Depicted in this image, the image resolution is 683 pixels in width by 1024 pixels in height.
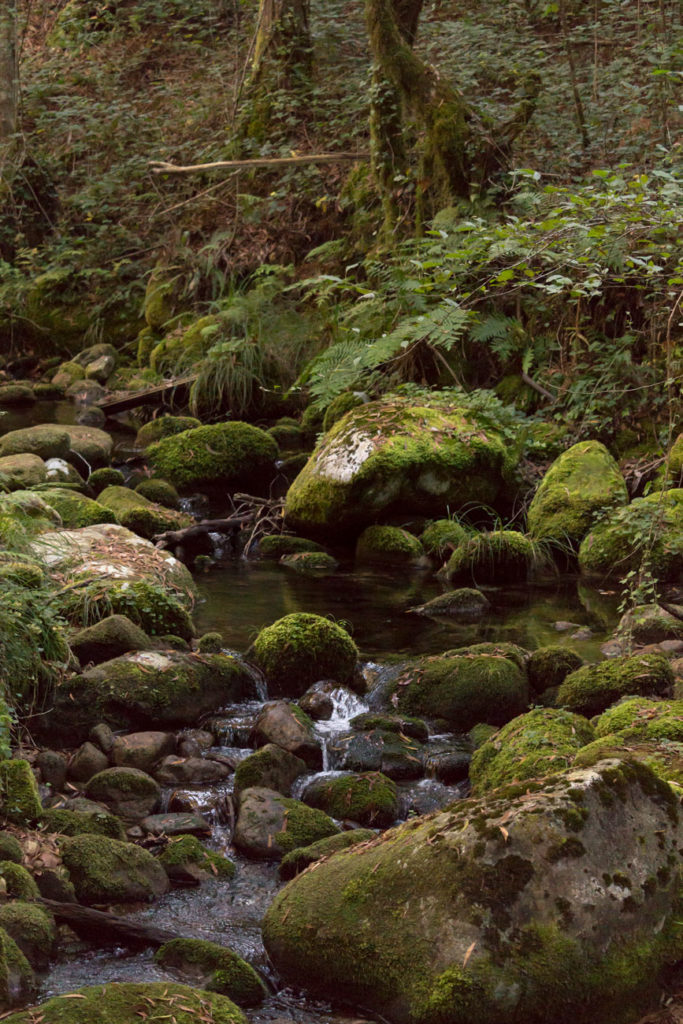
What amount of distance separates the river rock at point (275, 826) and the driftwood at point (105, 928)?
0.76 m

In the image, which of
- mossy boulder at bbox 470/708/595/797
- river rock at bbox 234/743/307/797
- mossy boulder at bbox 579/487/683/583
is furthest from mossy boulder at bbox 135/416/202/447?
mossy boulder at bbox 470/708/595/797

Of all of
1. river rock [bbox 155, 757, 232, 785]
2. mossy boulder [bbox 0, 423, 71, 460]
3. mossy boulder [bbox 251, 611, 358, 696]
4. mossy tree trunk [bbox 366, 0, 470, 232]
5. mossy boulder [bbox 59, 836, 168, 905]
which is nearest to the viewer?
mossy boulder [bbox 59, 836, 168, 905]

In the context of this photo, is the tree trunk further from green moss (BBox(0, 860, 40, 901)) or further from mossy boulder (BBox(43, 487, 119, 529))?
green moss (BBox(0, 860, 40, 901))

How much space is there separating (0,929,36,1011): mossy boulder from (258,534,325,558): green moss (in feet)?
19.4

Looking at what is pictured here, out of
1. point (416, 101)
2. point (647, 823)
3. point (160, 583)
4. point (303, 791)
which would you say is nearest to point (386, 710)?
point (303, 791)

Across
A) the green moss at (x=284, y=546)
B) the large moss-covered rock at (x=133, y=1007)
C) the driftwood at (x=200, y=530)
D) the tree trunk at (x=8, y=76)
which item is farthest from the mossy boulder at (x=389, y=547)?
the tree trunk at (x=8, y=76)

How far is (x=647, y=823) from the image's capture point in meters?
3.19

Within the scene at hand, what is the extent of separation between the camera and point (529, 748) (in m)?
4.50

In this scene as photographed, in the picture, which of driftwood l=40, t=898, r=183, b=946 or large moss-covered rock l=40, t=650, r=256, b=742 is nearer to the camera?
driftwood l=40, t=898, r=183, b=946

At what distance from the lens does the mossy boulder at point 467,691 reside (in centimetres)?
557

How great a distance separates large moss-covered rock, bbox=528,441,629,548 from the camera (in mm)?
8586

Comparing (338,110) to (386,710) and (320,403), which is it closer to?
(320,403)

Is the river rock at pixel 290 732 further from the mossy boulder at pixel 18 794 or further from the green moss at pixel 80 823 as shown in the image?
the mossy boulder at pixel 18 794

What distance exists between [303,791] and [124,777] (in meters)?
0.85
